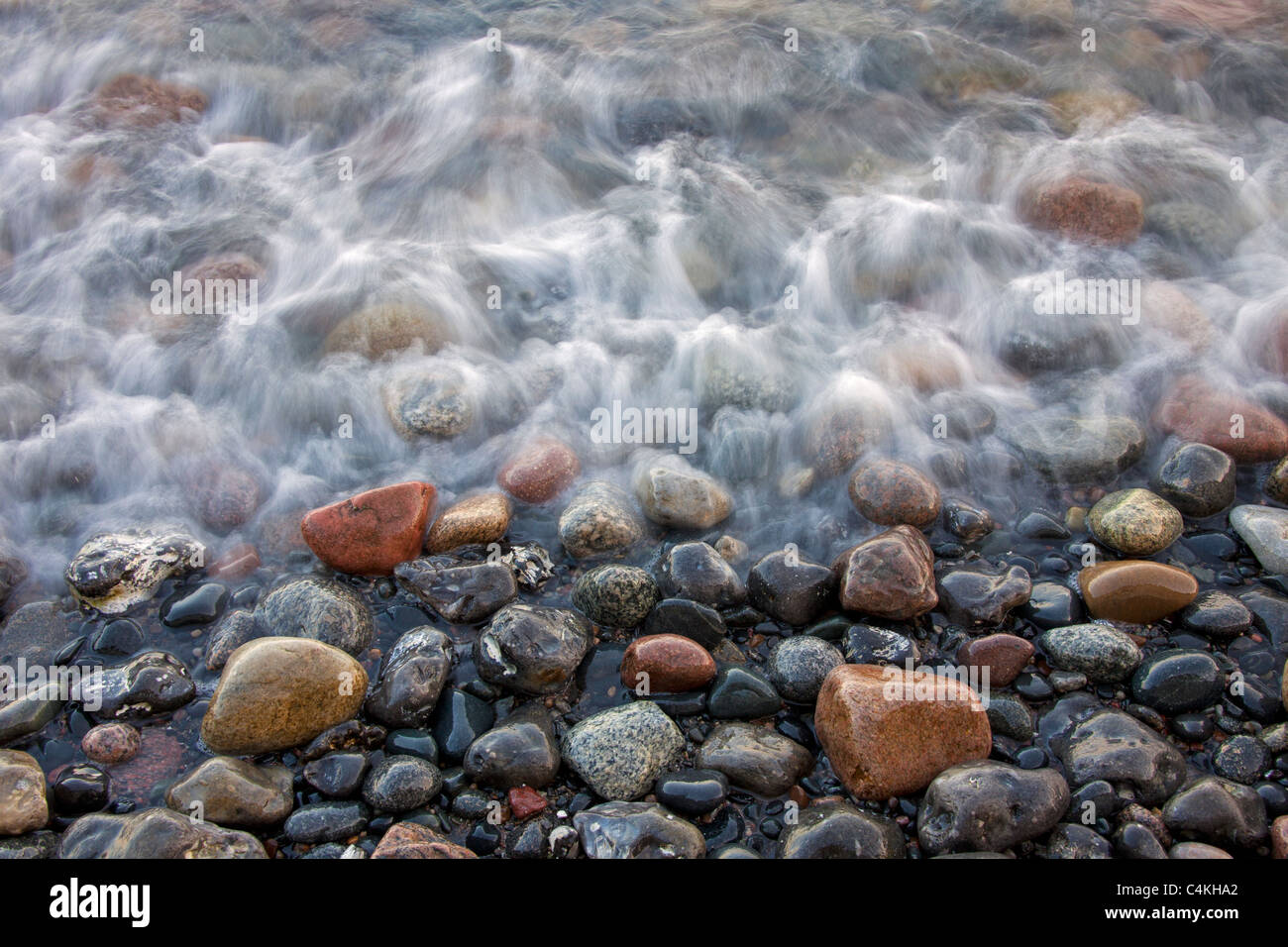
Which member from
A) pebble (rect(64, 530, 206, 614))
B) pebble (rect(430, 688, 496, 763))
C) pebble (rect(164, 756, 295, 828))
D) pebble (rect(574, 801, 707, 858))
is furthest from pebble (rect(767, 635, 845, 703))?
pebble (rect(64, 530, 206, 614))

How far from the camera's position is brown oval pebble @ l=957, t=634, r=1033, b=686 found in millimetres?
3598

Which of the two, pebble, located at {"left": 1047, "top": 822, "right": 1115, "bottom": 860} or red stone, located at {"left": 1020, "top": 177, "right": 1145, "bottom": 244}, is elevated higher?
red stone, located at {"left": 1020, "top": 177, "right": 1145, "bottom": 244}

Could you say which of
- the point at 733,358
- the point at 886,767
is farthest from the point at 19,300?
the point at 886,767

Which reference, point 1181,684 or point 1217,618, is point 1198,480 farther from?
point 1181,684

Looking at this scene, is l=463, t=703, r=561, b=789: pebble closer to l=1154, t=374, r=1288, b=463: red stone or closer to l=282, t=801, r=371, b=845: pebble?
l=282, t=801, r=371, b=845: pebble

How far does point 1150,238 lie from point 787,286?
278 centimetres

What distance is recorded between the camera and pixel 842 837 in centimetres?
291

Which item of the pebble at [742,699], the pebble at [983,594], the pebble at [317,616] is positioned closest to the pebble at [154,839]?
the pebble at [317,616]

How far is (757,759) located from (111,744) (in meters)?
2.55

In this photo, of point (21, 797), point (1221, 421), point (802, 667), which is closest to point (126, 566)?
point (21, 797)

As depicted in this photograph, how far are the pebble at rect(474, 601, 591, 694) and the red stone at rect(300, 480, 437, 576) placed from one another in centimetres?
79

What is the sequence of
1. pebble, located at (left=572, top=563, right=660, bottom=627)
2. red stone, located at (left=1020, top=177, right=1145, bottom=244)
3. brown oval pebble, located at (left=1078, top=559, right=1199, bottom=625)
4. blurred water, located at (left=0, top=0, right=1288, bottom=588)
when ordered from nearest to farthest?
brown oval pebble, located at (left=1078, top=559, right=1199, bottom=625) < pebble, located at (left=572, top=563, right=660, bottom=627) < blurred water, located at (left=0, top=0, right=1288, bottom=588) < red stone, located at (left=1020, top=177, right=1145, bottom=244)

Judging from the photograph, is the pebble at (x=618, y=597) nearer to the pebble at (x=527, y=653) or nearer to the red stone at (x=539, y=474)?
the pebble at (x=527, y=653)

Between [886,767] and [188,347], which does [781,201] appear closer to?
[188,347]
